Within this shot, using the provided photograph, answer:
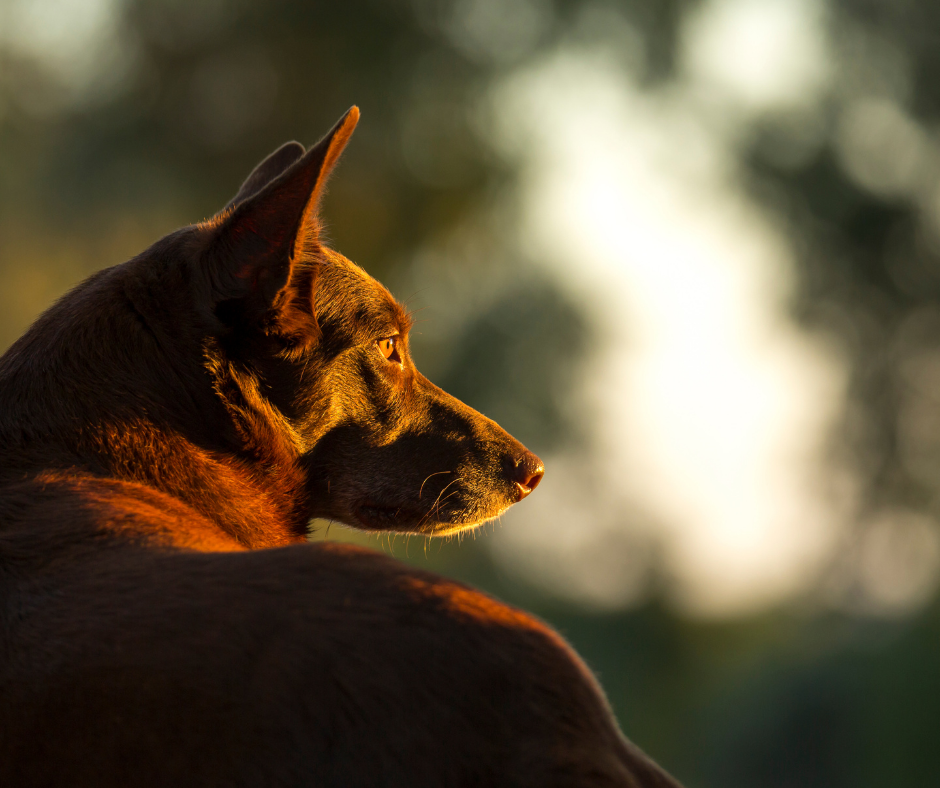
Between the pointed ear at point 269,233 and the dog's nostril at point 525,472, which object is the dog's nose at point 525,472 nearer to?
the dog's nostril at point 525,472

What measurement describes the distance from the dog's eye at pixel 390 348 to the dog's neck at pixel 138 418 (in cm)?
82

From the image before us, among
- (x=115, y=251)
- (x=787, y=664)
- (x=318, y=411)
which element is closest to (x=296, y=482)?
(x=318, y=411)

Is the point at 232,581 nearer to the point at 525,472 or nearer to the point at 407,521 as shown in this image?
the point at 407,521

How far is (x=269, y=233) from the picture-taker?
359 centimetres

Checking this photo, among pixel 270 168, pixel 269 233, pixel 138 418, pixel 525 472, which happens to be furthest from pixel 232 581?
pixel 270 168

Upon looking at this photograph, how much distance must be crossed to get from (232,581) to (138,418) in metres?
1.38

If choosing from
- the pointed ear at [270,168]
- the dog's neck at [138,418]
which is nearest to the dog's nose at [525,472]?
the dog's neck at [138,418]

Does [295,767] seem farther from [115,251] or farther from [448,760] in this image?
[115,251]

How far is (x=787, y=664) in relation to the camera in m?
24.0

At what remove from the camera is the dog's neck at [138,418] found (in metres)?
3.20

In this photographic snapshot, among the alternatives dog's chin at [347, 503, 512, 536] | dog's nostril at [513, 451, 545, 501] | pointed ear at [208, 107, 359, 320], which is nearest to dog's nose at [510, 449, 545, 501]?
dog's nostril at [513, 451, 545, 501]

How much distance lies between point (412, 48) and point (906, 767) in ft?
67.2

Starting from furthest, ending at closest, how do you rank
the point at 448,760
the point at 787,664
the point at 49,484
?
1. the point at 787,664
2. the point at 49,484
3. the point at 448,760

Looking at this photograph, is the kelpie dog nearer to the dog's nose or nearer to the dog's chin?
the dog's chin
